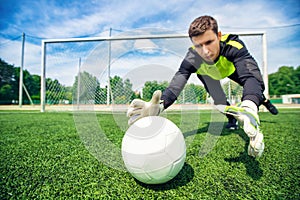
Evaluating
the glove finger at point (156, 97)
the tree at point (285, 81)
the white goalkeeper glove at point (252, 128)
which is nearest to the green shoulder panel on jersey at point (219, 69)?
the glove finger at point (156, 97)

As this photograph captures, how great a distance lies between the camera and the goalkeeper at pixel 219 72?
153 centimetres

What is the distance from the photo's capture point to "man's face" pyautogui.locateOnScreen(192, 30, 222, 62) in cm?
221

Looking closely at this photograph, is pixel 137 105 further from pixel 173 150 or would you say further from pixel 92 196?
pixel 92 196

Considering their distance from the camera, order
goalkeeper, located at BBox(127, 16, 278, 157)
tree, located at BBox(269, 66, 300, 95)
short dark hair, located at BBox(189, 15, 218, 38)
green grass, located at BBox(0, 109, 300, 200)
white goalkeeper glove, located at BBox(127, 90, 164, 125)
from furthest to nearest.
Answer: tree, located at BBox(269, 66, 300, 95) → short dark hair, located at BBox(189, 15, 218, 38) → white goalkeeper glove, located at BBox(127, 90, 164, 125) → goalkeeper, located at BBox(127, 16, 278, 157) → green grass, located at BBox(0, 109, 300, 200)

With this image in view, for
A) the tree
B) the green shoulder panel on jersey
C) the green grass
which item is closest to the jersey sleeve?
the green shoulder panel on jersey

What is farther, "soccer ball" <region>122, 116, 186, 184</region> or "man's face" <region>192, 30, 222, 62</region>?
"man's face" <region>192, 30, 222, 62</region>

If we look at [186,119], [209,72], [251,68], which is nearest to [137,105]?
[251,68]

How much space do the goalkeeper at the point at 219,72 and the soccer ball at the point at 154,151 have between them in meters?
0.44

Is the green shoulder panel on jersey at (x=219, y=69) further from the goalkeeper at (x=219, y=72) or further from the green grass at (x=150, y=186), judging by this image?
the green grass at (x=150, y=186)

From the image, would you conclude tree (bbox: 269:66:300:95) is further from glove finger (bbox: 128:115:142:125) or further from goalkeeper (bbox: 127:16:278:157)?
glove finger (bbox: 128:115:142:125)

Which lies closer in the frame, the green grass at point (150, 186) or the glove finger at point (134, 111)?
the green grass at point (150, 186)

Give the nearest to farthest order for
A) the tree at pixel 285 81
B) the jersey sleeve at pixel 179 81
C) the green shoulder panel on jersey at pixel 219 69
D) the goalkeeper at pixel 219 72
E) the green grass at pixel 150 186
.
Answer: the green grass at pixel 150 186, the goalkeeper at pixel 219 72, the jersey sleeve at pixel 179 81, the green shoulder panel on jersey at pixel 219 69, the tree at pixel 285 81

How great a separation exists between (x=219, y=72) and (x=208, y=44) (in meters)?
0.73

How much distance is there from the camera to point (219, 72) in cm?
290
